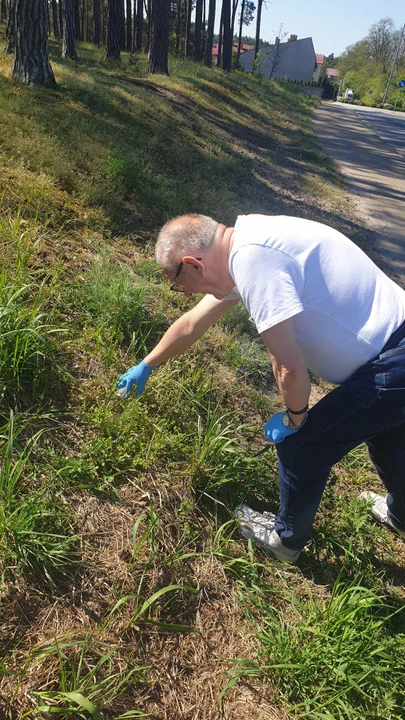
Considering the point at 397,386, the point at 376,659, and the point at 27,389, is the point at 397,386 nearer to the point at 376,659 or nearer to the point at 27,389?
the point at 376,659

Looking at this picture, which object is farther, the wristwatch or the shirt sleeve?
the wristwatch

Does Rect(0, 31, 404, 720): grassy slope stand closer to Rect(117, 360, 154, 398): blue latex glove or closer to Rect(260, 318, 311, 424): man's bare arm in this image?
Rect(117, 360, 154, 398): blue latex glove

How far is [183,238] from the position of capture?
1828mm

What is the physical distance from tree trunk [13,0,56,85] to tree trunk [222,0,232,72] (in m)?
22.8

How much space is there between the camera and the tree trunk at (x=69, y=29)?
10.6 meters

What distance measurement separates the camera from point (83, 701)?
1.48 m

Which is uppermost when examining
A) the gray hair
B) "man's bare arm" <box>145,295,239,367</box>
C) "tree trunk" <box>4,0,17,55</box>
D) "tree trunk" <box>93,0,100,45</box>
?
"tree trunk" <box>93,0,100,45</box>

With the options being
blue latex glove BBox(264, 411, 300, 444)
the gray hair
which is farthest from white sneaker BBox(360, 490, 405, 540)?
the gray hair

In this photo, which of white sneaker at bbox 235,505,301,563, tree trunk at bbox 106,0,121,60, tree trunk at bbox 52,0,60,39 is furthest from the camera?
tree trunk at bbox 52,0,60,39

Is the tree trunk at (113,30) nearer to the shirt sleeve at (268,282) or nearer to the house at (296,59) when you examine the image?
the shirt sleeve at (268,282)

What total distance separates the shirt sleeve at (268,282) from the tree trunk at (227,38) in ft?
93.3

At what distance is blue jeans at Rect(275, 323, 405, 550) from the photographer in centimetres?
181

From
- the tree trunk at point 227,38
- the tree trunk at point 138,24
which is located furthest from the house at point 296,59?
the tree trunk at point 138,24

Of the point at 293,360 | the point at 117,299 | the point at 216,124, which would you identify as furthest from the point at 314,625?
the point at 216,124
